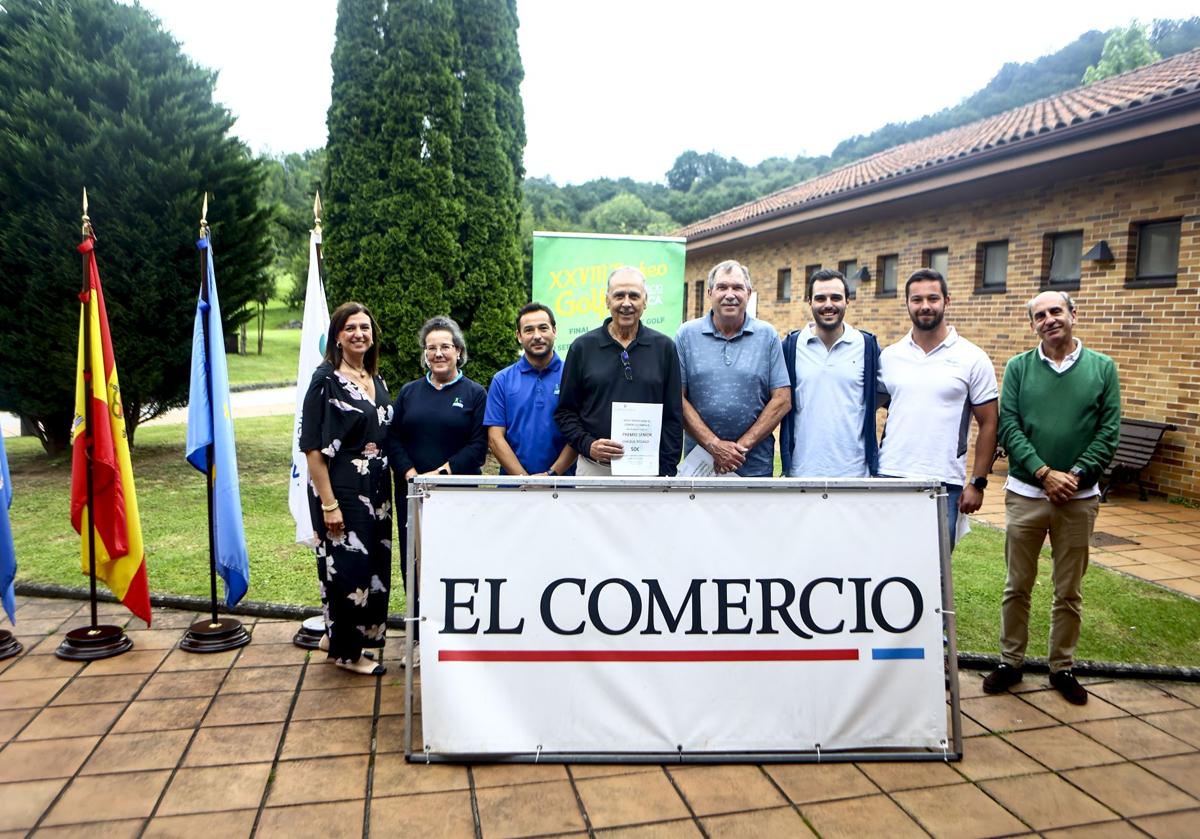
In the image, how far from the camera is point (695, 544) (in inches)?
128

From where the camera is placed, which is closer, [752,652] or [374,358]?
[752,652]

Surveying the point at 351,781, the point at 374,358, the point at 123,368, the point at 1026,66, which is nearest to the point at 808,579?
the point at 351,781

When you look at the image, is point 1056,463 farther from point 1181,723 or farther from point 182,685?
point 182,685

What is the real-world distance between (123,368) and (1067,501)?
31.8 ft

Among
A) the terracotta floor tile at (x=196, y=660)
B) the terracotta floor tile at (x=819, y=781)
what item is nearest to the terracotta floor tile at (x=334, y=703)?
the terracotta floor tile at (x=196, y=660)

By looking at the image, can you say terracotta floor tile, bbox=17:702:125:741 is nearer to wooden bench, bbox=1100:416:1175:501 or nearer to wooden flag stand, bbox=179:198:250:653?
wooden flag stand, bbox=179:198:250:653

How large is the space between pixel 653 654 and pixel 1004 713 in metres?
1.65

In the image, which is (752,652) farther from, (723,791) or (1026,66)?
(1026,66)

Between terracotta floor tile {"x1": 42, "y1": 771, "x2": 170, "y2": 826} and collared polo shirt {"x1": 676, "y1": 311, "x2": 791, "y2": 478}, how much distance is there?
2.68 metres

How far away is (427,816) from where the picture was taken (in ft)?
9.34

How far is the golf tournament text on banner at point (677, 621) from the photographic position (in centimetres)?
319

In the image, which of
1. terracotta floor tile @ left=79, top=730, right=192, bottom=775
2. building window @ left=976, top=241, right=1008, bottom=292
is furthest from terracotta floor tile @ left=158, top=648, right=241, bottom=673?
building window @ left=976, top=241, right=1008, bottom=292

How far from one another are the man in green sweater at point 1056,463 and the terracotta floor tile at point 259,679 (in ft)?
10.6

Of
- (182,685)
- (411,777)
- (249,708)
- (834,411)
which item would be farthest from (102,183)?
(834,411)
